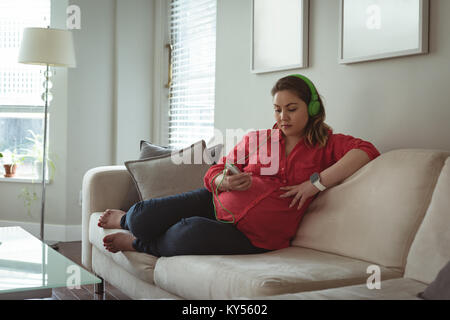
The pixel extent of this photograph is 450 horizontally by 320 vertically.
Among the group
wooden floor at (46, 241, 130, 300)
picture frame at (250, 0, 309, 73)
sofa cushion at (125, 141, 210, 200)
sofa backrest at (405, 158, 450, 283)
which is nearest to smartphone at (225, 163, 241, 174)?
sofa cushion at (125, 141, 210, 200)

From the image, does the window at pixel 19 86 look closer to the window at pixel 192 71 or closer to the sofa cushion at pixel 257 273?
the window at pixel 192 71

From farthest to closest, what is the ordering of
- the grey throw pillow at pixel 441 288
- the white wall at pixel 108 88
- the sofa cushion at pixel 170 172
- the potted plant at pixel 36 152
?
the potted plant at pixel 36 152, the white wall at pixel 108 88, the sofa cushion at pixel 170 172, the grey throw pillow at pixel 441 288

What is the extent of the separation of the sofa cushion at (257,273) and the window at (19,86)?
9.65 feet

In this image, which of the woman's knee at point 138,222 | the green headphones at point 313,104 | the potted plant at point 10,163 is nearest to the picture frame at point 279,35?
the green headphones at point 313,104

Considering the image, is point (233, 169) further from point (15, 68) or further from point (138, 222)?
point (15, 68)

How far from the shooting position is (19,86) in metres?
4.50

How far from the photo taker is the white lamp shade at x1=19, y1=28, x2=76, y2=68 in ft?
12.3

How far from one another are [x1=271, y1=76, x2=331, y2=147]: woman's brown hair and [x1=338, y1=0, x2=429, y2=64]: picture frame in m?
0.38

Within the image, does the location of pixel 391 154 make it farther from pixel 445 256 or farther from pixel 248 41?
pixel 248 41

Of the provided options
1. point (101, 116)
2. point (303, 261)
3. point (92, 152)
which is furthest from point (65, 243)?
point (303, 261)

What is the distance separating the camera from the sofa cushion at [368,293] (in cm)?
135

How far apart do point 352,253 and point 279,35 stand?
1506 mm

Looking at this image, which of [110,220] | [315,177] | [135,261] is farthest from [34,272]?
[315,177]
